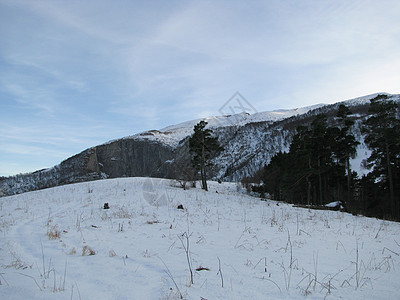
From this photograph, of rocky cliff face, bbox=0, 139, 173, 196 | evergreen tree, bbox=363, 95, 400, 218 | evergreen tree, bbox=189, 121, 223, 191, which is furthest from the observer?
rocky cliff face, bbox=0, 139, 173, 196

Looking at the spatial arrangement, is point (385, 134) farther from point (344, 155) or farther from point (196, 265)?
point (196, 265)

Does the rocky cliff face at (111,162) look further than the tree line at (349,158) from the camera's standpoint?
Yes

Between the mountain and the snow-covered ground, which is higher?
the mountain

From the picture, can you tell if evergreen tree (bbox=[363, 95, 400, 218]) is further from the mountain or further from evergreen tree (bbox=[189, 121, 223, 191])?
the mountain

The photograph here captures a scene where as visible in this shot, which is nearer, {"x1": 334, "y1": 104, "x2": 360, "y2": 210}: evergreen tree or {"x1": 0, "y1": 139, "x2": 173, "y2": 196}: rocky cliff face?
{"x1": 334, "y1": 104, "x2": 360, "y2": 210}: evergreen tree

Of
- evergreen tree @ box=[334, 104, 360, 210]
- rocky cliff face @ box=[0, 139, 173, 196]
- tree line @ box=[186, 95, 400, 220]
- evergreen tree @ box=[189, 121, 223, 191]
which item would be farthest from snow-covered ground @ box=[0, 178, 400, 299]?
rocky cliff face @ box=[0, 139, 173, 196]

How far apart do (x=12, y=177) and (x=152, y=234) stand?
25164cm

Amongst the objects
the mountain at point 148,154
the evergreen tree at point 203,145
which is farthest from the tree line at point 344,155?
the mountain at point 148,154

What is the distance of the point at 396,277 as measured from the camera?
3248mm

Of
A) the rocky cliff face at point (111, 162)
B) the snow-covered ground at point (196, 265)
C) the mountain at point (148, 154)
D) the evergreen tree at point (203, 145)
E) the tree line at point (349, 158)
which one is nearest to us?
the snow-covered ground at point (196, 265)

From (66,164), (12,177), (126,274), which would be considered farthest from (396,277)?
(12,177)

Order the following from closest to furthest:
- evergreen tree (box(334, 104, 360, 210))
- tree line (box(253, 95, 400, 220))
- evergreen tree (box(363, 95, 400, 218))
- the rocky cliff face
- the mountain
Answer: evergreen tree (box(363, 95, 400, 218)) → tree line (box(253, 95, 400, 220)) → evergreen tree (box(334, 104, 360, 210)) → the mountain → the rocky cliff face

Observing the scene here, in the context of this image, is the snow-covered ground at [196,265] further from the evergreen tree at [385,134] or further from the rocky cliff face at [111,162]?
the rocky cliff face at [111,162]

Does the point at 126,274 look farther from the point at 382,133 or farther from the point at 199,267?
the point at 382,133
